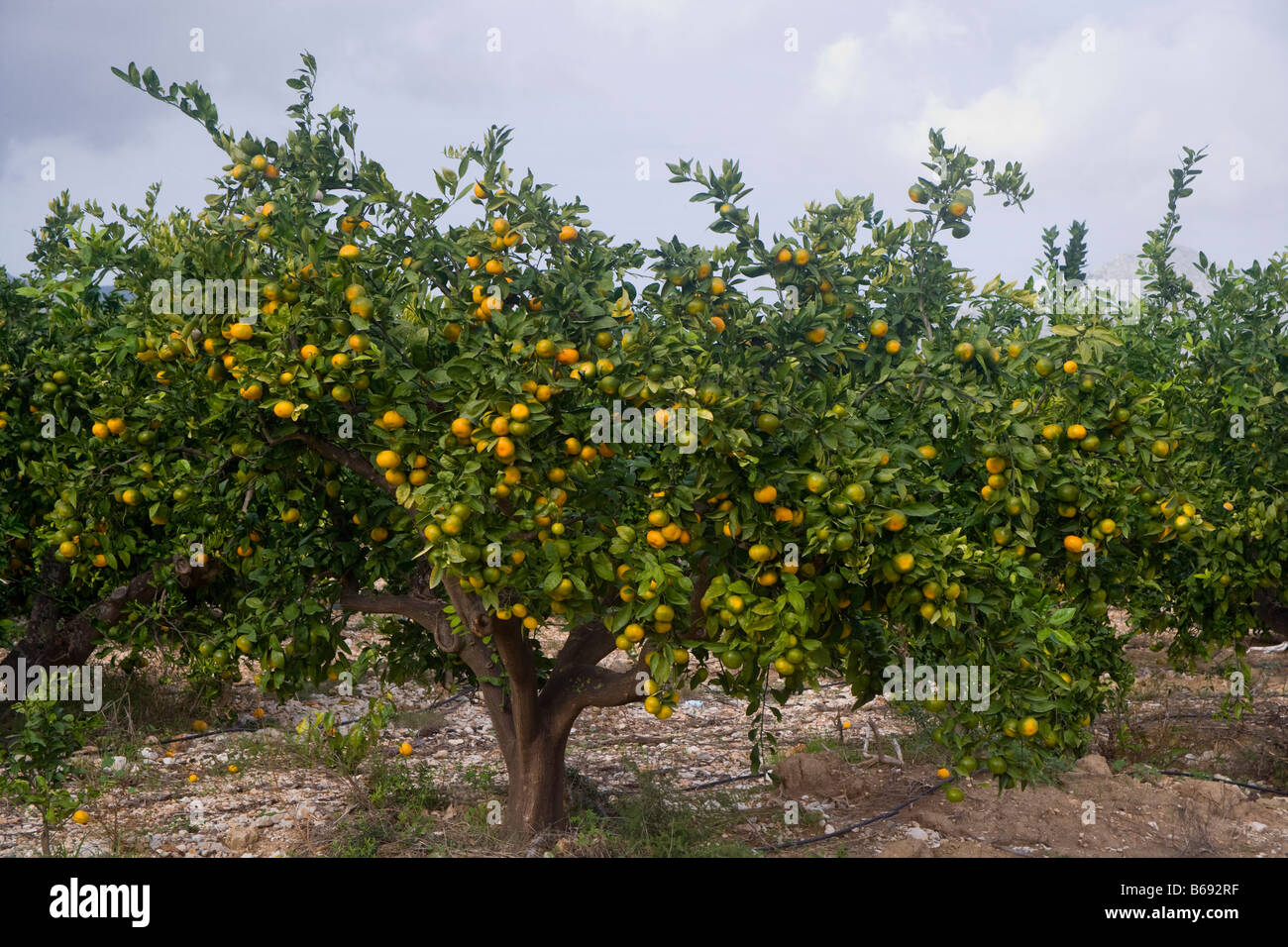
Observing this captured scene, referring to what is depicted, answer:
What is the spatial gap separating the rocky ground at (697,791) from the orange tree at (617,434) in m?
1.24

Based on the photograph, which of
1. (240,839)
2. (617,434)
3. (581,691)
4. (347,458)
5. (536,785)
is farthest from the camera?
(240,839)

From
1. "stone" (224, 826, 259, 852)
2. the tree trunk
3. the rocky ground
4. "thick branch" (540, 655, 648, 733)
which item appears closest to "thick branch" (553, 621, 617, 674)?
"thick branch" (540, 655, 648, 733)

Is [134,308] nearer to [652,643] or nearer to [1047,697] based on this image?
[652,643]

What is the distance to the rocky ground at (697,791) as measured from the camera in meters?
6.18

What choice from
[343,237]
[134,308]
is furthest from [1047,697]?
[134,308]

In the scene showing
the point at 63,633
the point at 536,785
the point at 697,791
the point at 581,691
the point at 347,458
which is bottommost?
the point at 697,791

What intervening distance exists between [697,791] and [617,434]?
169 inches

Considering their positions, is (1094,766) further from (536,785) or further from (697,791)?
(536,785)

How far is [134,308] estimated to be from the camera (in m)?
4.45

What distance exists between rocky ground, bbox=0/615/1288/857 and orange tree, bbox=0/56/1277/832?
1238mm

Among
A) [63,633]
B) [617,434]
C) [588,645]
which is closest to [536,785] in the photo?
[588,645]

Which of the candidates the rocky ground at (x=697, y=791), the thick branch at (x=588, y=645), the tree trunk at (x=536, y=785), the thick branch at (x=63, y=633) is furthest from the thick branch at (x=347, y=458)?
the thick branch at (x=63, y=633)

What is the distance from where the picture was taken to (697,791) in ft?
24.0

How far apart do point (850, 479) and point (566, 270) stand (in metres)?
1.44
